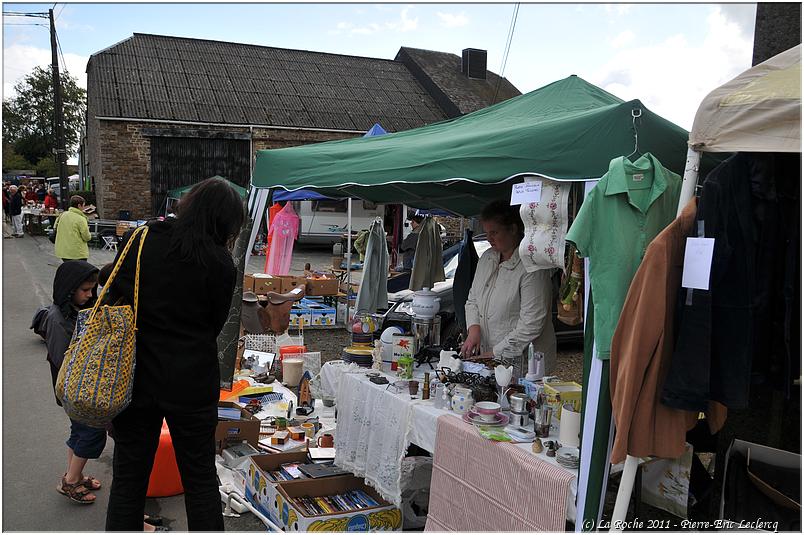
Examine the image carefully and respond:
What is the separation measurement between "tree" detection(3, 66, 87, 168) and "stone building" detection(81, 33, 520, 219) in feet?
73.0

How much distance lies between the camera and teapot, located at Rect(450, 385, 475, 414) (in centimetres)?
328

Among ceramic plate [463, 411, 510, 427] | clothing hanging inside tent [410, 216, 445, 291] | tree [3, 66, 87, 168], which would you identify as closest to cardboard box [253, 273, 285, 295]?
clothing hanging inside tent [410, 216, 445, 291]

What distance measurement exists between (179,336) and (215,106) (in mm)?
20452

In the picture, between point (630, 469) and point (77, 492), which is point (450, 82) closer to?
point (77, 492)

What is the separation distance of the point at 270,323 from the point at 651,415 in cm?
565

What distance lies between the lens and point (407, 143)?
451 cm

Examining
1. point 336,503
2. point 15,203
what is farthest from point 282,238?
point 15,203

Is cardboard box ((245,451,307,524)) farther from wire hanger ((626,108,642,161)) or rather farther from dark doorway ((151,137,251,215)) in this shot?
dark doorway ((151,137,251,215))

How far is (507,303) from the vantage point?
13.5 ft

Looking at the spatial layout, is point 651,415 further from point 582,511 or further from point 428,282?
point 428,282

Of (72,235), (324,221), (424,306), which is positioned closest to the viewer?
(424,306)

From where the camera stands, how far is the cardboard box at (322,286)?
990cm

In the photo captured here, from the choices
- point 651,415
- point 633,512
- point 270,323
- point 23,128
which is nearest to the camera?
point 651,415

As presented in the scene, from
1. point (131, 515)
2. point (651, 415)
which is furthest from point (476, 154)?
point (131, 515)
